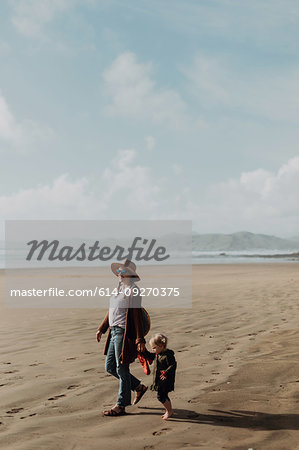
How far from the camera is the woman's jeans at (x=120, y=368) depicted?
5252 mm

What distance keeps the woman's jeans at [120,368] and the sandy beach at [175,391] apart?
221 millimetres

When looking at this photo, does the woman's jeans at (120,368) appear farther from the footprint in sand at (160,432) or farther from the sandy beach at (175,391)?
the footprint in sand at (160,432)

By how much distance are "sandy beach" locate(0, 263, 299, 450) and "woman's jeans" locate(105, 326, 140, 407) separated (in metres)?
0.22

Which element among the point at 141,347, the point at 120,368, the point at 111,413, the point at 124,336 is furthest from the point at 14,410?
the point at 141,347

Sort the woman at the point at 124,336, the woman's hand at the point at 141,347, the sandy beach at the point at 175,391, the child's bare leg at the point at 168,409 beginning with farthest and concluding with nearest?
1. the woman at the point at 124,336
2. the woman's hand at the point at 141,347
3. the child's bare leg at the point at 168,409
4. the sandy beach at the point at 175,391

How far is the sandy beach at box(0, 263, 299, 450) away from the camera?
452 cm

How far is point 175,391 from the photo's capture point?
605 centimetres

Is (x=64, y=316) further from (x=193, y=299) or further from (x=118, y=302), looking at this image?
(x=118, y=302)

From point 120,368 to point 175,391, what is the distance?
1106mm

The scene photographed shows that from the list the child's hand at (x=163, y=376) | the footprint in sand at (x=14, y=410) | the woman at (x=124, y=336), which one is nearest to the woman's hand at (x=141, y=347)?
the woman at (x=124, y=336)

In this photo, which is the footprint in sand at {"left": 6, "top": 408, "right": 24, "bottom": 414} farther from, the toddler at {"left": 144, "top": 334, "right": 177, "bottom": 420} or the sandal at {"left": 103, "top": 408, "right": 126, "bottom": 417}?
the toddler at {"left": 144, "top": 334, "right": 177, "bottom": 420}

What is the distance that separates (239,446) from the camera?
4.25 m

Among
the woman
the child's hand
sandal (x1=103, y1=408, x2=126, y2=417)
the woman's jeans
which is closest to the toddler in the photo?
the child's hand

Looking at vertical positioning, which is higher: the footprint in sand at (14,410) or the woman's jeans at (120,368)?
the woman's jeans at (120,368)
